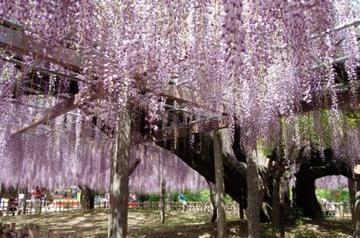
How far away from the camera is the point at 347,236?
845 centimetres

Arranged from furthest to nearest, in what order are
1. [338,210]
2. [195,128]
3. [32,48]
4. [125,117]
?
[338,210] → [195,128] → [125,117] → [32,48]

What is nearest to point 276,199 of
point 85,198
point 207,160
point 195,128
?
point 207,160

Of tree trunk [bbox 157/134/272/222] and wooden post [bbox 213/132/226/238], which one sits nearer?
wooden post [bbox 213/132/226/238]

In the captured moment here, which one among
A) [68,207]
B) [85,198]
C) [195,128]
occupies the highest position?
[195,128]

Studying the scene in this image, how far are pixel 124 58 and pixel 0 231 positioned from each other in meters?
3.36

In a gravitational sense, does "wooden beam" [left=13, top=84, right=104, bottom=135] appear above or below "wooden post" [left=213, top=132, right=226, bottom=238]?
above

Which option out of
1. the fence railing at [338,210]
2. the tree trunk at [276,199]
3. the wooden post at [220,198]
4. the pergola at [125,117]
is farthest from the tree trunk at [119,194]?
the fence railing at [338,210]

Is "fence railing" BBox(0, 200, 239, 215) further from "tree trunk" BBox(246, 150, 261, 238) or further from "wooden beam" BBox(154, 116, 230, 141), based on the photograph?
"tree trunk" BBox(246, 150, 261, 238)

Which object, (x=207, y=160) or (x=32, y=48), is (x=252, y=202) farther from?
(x=32, y=48)

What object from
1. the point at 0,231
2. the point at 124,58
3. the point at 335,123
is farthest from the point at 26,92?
the point at 335,123

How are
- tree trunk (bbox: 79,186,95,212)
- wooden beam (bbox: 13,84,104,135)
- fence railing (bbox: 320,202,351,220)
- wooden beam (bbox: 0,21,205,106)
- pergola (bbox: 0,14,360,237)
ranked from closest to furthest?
wooden beam (bbox: 0,21,205,106) < pergola (bbox: 0,14,360,237) < wooden beam (bbox: 13,84,104,135) < tree trunk (bbox: 79,186,95,212) < fence railing (bbox: 320,202,351,220)

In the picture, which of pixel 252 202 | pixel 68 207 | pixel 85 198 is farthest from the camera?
pixel 68 207

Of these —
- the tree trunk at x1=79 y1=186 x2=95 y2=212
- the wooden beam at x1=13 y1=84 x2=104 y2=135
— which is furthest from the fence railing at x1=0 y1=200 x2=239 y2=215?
the wooden beam at x1=13 y1=84 x2=104 y2=135

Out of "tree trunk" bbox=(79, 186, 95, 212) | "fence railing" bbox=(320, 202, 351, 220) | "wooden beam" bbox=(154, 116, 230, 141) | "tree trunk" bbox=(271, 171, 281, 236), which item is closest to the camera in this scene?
"wooden beam" bbox=(154, 116, 230, 141)
